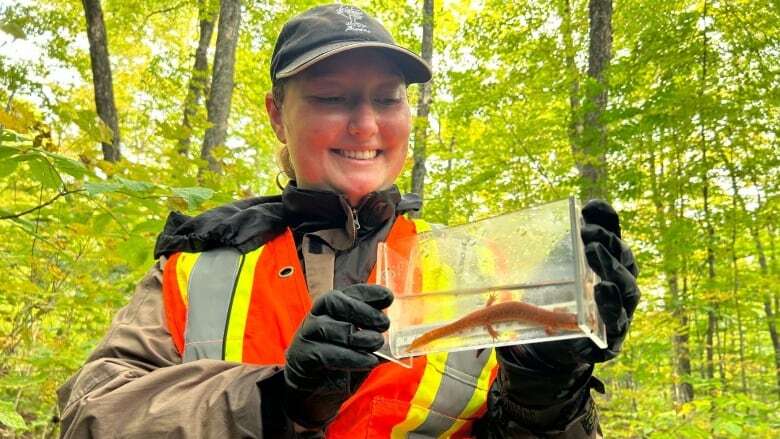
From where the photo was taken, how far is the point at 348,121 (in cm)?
187

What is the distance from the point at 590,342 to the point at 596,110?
17.2ft

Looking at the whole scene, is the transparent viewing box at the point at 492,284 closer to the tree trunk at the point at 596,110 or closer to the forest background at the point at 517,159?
the forest background at the point at 517,159

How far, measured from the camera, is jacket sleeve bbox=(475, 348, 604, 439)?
147 cm

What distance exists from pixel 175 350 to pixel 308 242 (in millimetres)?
536

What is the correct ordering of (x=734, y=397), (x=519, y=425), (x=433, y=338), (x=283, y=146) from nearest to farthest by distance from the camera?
(x=433, y=338) < (x=519, y=425) < (x=283, y=146) < (x=734, y=397)

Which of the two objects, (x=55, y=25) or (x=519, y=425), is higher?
(x=55, y=25)

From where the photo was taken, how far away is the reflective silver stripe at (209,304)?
1.64 m

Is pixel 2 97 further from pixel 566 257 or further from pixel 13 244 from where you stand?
pixel 566 257

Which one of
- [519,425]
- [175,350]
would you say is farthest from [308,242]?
[519,425]

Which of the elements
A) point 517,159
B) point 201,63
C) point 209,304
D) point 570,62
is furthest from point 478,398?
point 201,63

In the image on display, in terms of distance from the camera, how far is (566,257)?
1.29m

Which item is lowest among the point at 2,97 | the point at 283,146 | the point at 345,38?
the point at 283,146

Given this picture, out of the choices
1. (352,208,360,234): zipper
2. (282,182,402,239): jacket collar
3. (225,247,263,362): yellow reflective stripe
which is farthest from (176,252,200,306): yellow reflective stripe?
(352,208,360,234): zipper

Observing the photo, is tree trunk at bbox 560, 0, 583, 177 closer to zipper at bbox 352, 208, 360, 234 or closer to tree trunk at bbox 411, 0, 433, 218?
tree trunk at bbox 411, 0, 433, 218
